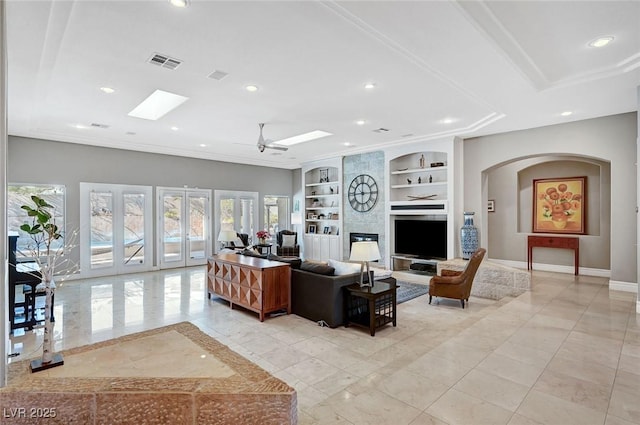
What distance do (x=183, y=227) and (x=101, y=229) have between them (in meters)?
1.99

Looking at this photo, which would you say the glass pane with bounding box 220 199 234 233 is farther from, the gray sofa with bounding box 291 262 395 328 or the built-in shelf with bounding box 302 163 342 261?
the gray sofa with bounding box 291 262 395 328

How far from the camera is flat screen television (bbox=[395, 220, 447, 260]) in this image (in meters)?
7.92

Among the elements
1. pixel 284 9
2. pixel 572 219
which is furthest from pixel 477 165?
pixel 284 9

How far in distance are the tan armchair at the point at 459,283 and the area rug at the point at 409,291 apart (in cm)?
58

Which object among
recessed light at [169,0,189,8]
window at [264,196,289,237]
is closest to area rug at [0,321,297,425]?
recessed light at [169,0,189,8]

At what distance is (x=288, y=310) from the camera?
5.18 m

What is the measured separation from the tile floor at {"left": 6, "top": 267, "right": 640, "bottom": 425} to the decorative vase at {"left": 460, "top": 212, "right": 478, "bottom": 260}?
1.43 m

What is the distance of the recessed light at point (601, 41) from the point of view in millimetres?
3443

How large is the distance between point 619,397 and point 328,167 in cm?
905

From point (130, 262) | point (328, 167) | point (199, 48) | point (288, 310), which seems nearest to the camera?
point (199, 48)

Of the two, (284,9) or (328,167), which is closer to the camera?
(284,9)

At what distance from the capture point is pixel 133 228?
865 centimetres

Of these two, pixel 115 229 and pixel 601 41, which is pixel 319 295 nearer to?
pixel 601 41

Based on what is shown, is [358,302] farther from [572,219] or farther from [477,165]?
[572,219]
